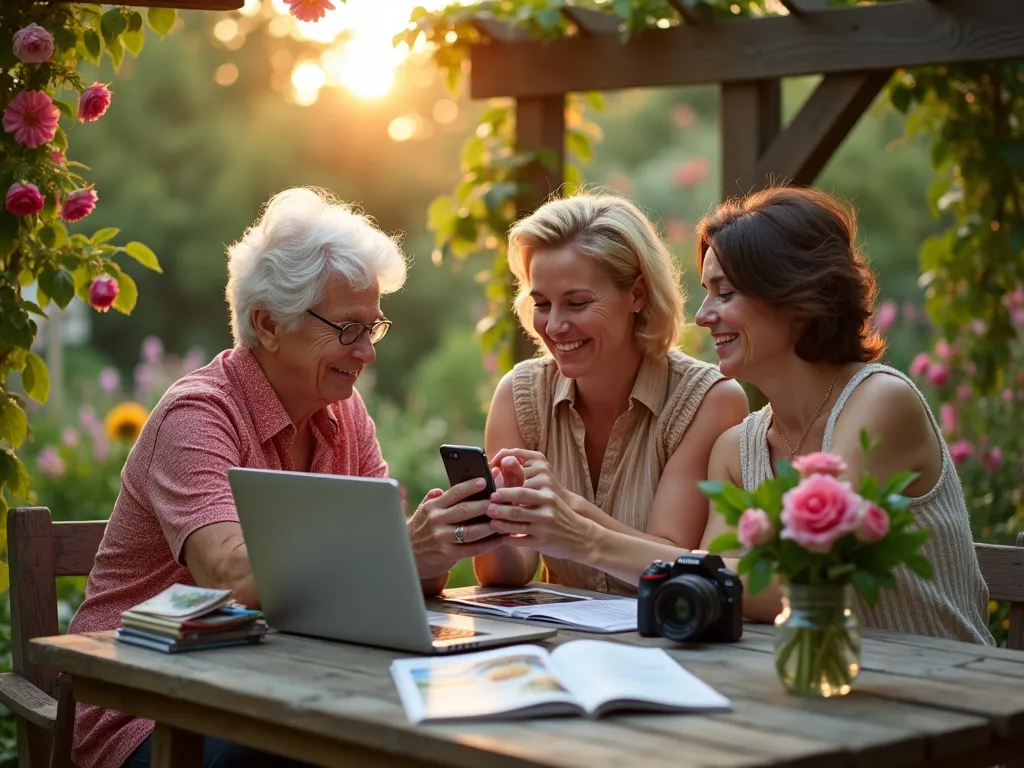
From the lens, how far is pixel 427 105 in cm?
1631

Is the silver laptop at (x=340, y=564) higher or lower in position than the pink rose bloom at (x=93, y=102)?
lower

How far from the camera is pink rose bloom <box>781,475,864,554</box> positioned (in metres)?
1.74

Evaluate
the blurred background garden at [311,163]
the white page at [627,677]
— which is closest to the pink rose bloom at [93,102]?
the white page at [627,677]

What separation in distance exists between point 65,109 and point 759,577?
2252mm

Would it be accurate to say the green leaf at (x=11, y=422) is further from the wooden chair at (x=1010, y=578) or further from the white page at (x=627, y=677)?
the wooden chair at (x=1010, y=578)

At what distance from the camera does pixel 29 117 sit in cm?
316

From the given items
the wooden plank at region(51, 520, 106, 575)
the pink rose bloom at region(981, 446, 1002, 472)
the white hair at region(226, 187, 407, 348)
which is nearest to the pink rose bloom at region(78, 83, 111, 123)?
the white hair at region(226, 187, 407, 348)

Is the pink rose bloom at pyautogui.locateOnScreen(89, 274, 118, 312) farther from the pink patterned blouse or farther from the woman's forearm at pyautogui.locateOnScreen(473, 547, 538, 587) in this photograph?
the woman's forearm at pyautogui.locateOnScreen(473, 547, 538, 587)

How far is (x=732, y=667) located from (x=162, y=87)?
14366 mm

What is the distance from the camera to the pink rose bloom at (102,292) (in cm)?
328

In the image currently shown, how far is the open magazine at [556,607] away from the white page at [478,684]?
1.11 ft

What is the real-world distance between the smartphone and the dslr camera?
0.40 meters

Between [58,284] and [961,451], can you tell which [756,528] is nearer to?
[58,284]

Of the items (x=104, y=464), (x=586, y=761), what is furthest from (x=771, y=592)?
(x=104, y=464)
